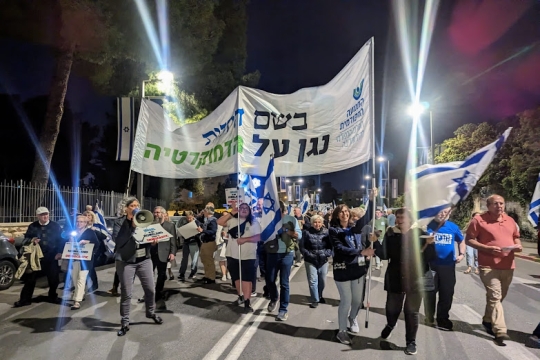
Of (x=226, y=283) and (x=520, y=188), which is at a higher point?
(x=520, y=188)

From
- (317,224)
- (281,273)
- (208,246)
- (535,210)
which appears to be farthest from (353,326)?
(208,246)

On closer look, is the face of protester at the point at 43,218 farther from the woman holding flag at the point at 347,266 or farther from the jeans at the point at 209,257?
the woman holding flag at the point at 347,266

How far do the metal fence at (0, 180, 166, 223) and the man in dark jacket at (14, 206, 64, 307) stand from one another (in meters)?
6.47

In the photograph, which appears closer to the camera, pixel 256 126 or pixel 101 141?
pixel 256 126

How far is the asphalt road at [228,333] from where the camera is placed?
17.4ft

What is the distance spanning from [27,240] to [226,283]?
4186 millimetres

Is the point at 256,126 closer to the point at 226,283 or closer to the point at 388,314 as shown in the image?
the point at 388,314

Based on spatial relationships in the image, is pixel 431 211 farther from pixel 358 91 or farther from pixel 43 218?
pixel 43 218

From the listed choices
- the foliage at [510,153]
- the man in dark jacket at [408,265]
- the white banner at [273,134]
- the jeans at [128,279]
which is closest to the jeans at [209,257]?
the white banner at [273,134]

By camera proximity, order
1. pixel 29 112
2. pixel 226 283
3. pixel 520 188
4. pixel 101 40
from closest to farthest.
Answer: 1. pixel 226 283
2. pixel 101 40
3. pixel 520 188
4. pixel 29 112

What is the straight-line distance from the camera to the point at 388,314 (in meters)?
5.67

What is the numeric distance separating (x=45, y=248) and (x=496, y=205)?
7.24 meters

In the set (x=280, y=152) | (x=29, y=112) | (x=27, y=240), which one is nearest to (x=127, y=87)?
(x=29, y=112)

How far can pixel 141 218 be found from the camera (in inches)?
249
